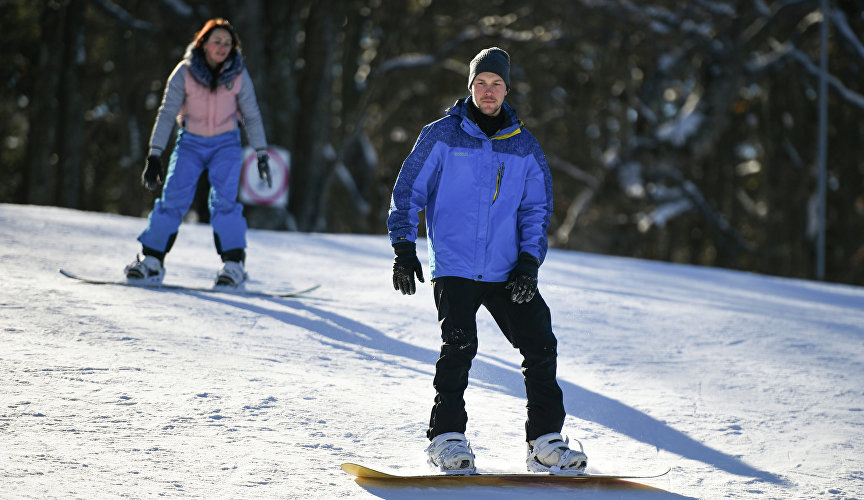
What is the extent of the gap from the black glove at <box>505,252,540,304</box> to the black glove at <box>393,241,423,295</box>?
0.32 meters

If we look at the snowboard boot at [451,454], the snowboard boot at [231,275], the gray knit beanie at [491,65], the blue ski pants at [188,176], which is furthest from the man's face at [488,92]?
the snowboard boot at [231,275]

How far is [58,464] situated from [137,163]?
66.4 feet

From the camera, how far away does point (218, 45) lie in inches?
259

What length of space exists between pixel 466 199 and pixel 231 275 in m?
3.65

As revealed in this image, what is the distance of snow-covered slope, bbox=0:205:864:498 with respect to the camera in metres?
3.44

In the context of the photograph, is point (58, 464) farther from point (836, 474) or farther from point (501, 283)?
point (836, 474)

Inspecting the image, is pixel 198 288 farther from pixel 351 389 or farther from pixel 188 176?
pixel 351 389

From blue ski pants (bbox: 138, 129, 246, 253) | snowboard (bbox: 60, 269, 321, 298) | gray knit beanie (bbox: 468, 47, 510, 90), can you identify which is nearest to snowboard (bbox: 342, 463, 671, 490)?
gray knit beanie (bbox: 468, 47, 510, 90)

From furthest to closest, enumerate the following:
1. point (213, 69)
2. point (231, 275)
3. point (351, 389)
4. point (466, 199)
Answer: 1. point (231, 275)
2. point (213, 69)
3. point (351, 389)
4. point (466, 199)

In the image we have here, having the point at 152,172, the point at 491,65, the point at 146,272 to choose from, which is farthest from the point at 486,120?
the point at 146,272

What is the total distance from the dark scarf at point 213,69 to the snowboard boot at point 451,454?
3817mm

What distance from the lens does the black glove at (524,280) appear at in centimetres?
352

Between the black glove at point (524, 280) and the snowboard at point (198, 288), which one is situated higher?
the black glove at point (524, 280)

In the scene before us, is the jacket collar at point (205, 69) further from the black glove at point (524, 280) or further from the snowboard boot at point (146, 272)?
the black glove at point (524, 280)
